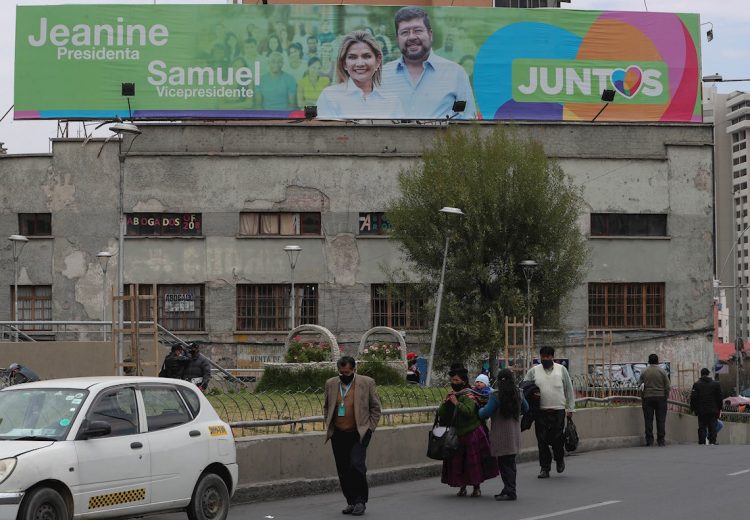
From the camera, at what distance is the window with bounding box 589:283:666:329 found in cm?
4653

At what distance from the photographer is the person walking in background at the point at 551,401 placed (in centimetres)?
1664

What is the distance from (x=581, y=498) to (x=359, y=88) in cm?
3426

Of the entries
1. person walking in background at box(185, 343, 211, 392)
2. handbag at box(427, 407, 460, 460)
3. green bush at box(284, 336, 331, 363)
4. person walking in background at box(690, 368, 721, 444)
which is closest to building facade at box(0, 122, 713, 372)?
green bush at box(284, 336, 331, 363)

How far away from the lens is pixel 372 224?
45.7 metres

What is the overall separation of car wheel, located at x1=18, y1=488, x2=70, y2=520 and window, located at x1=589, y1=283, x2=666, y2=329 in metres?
37.9

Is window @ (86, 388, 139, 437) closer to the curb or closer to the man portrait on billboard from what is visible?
the curb

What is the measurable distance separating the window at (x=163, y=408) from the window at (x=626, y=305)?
118 ft

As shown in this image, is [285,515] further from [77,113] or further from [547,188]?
[77,113]

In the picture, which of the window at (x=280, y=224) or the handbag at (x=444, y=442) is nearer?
the handbag at (x=444, y=442)

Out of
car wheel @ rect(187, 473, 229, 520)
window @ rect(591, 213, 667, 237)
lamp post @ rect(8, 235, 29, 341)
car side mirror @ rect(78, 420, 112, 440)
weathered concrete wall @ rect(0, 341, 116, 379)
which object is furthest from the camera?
window @ rect(591, 213, 667, 237)

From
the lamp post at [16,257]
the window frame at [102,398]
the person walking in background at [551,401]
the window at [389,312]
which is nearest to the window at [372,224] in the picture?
the window at [389,312]

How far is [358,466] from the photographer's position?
13188mm

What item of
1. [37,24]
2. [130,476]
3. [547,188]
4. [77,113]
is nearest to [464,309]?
[547,188]

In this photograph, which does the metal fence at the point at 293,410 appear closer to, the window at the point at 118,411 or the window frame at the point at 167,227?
the window at the point at 118,411
